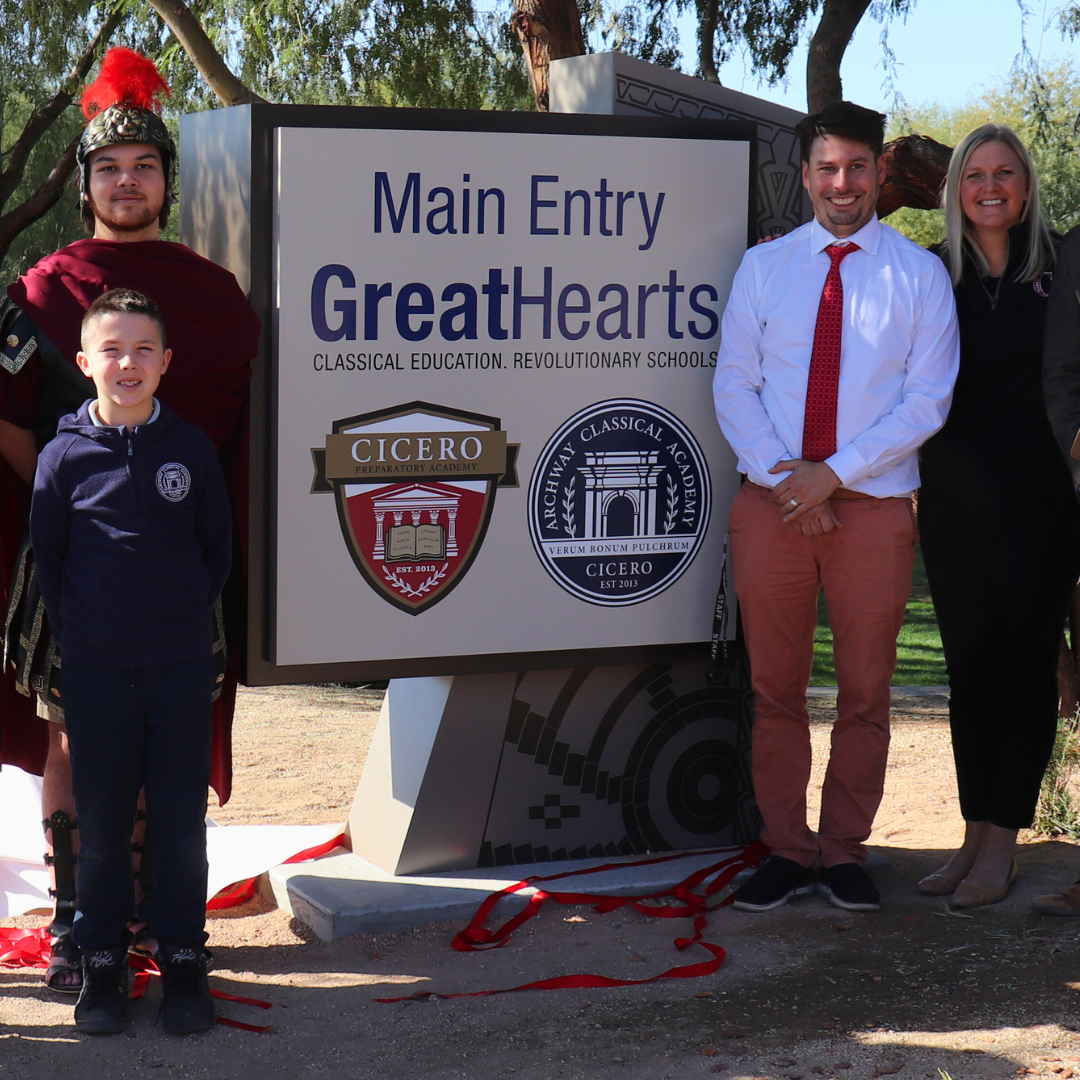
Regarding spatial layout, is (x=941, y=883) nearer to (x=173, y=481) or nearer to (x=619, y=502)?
(x=619, y=502)

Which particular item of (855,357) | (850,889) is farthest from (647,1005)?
(855,357)

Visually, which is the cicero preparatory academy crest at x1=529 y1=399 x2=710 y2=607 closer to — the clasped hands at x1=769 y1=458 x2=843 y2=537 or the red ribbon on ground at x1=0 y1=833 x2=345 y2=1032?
the clasped hands at x1=769 y1=458 x2=843 y2=537

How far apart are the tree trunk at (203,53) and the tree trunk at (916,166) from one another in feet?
13.7

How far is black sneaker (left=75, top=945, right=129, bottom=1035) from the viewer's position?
9.97ft

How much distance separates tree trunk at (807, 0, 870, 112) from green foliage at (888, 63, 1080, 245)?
139 centimetres

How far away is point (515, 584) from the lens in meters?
3.93

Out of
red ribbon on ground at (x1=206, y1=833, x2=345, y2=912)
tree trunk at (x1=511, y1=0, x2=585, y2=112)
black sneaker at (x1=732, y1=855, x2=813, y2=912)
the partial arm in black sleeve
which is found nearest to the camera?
the partial arm in black sleeve

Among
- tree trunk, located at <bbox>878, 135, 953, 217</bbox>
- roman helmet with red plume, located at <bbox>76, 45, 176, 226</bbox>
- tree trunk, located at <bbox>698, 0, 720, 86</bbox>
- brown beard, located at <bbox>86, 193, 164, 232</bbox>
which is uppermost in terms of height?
tree trunk, located at <bbox>698, 0, 720, 86</bbox>

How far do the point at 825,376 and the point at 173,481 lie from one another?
5.49 ft

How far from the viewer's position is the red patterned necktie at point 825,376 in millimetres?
3643

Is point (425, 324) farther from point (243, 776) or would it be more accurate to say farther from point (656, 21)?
point (656, 21)

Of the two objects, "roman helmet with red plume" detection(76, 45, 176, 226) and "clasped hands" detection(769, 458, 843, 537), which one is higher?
"roman helmet with red plume" detection(76, 45, 176, 226)

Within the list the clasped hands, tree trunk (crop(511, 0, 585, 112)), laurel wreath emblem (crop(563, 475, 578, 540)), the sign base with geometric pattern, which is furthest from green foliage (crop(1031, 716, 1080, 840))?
tree trunk (crop(511, 0, 585, 112))

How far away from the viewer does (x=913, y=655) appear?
1109 cm
